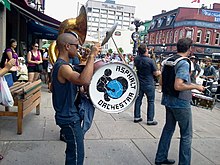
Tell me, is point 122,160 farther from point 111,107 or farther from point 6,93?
point 6,93

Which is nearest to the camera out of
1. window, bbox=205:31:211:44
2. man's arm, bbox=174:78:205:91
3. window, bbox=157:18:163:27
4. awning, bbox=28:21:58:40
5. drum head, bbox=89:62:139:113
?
drum head, bbox=89:62:139:113

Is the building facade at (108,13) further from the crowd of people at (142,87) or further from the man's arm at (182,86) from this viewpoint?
the man's arm at (182,86)

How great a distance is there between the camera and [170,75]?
3484mm

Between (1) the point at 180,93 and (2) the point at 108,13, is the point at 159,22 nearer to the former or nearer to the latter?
(1) the point at 180,93

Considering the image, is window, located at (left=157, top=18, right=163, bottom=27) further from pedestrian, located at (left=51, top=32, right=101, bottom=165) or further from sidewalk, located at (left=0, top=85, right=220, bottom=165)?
pedestrian, located at (left=51, top=32, right=101, bottom=165)

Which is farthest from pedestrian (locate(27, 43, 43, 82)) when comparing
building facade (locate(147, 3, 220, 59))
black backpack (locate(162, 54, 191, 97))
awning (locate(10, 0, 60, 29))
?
building facade (locate(147, 3, 220, 59))

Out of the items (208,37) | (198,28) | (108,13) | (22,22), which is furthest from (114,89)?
(108,13)

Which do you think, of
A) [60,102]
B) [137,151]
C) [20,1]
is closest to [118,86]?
[60,102]

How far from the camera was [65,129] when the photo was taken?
2613 mm

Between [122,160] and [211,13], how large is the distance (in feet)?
146

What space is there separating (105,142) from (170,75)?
5.53 feet

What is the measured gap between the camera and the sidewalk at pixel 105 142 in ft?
12.2

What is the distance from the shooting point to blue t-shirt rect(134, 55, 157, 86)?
5.45 m

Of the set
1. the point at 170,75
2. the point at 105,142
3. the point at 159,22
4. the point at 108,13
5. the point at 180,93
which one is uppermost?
the point at 108,13
